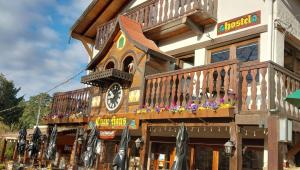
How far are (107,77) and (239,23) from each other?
5154mm

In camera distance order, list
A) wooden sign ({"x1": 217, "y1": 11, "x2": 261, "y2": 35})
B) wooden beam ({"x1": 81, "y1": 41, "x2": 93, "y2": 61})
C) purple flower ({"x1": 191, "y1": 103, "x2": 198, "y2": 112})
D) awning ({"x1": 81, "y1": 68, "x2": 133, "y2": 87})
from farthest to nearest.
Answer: wooden beam ({"x1": 81, "y1": 41, "x2": 93, "y2": 61}) < awning ({"x1": 81, "y1": 68, "x2": 133, "y2": 87}) < wooden sign ({"x1": 217, "y1": 11, "x2": 261, "y2": 35}) < purple flower ({"x1": 191, "y1": 103, "x2": 198, "y2": 112})

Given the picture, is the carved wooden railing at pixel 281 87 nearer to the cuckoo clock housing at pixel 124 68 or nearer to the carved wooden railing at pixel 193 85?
the carved wooden railing at pixel 193 85

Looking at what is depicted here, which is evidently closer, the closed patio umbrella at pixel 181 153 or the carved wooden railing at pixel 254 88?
the carved wooden railing at pixel 254 88

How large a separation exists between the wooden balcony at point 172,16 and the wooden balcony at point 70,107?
3.38 meters

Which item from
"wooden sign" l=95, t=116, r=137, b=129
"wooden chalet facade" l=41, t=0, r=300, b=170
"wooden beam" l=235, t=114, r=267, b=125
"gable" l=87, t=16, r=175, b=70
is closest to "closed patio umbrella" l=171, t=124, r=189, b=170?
"wooden chalet facade" l=41, t=0, r=300, b=170

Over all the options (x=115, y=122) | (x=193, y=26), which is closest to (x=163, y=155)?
(x=115, y=122)

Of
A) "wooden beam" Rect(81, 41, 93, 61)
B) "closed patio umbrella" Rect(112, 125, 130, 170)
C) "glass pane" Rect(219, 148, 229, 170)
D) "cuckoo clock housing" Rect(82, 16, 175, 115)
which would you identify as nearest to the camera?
"closed patio umbrella" Rect(112, 125, 130, 170)

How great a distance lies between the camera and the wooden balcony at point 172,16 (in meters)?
12.3

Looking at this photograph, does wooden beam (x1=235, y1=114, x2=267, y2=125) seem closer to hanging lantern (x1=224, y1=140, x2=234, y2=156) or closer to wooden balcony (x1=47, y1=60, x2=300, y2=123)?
wooden balcony (x1=47, y1=60, x2=300, y2=123)

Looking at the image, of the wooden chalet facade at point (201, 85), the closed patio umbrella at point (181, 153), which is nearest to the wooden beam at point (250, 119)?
the wooden chalet facade at point (201, 85)

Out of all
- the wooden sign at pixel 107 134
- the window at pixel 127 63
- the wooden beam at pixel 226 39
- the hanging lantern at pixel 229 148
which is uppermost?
the wooden beam at pixel 226 39

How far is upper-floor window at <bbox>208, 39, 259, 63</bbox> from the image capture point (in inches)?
444

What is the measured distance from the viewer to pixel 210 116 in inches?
355

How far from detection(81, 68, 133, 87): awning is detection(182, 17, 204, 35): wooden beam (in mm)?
2816
